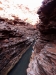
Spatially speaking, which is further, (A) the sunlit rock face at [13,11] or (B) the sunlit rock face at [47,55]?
(A) the sunlit rock face at [13,11]

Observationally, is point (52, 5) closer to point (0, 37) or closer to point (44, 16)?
point (44, 16)

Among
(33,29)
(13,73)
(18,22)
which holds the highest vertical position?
(18,22)

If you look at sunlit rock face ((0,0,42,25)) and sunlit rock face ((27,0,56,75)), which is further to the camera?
sunlit rock face ((0,0,42,25))

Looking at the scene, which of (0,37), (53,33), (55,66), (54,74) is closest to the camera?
(54,74)

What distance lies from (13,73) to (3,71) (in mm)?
1045

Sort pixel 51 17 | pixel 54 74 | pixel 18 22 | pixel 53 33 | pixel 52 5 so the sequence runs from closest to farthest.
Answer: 1. pixel 54 74
2. pixel 52 5
3. pixel 51 17
4. pixel 53 33
5. pixel 18 22

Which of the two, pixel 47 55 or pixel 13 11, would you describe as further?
pixel 13 11

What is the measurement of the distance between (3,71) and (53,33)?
5.46 metres

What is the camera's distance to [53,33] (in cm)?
833

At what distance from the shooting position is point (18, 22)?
2372 cm

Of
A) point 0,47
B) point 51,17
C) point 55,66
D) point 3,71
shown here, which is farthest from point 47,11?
point 3,71

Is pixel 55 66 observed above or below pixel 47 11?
below

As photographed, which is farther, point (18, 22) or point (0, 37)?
point (18, 22)

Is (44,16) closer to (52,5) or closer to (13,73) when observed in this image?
(52,5)
